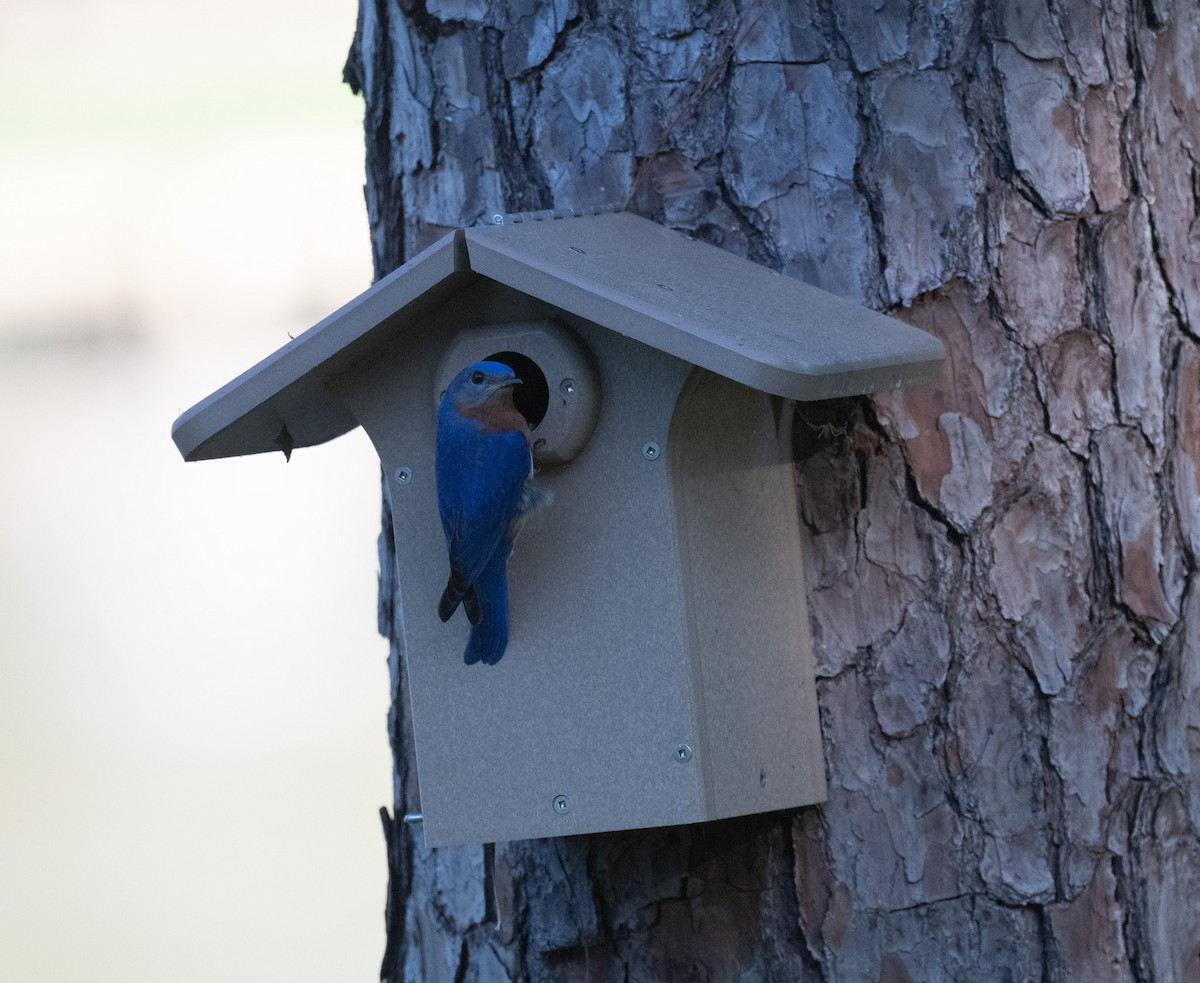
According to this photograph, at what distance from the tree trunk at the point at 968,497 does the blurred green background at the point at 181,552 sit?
11.3 feet

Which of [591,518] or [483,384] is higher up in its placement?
[483,384]

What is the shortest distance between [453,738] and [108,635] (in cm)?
446

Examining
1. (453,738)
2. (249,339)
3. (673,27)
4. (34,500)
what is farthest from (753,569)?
(34,500)

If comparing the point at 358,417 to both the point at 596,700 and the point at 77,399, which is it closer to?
the point at 596,700

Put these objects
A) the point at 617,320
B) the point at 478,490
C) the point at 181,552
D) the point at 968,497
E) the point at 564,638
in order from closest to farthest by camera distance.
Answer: the point at 617,320 < the point at 478,490 < the point at 564,638 < the point at 968,497 < the point at 181,552

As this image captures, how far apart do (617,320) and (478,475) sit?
31 centimetres

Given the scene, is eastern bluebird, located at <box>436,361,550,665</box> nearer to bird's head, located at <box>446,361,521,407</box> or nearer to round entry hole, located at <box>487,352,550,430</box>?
bird's head, located at <box>446,361,521,407</box>

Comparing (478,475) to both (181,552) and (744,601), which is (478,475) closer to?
(744,601)

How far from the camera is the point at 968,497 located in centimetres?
246

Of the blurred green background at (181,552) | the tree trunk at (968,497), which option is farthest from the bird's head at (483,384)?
the blurred green background at (181,552)

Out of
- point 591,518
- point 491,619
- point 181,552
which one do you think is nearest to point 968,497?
point 591,518

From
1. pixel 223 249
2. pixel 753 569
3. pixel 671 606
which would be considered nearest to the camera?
pixel 671 606

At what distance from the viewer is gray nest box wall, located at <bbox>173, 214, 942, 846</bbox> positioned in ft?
7.20

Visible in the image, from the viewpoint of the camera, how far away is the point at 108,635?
252 inches
